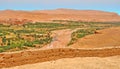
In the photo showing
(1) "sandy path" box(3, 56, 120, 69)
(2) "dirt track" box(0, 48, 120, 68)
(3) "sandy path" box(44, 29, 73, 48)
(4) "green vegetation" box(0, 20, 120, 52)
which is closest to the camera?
(1) "sandy path" box(3, 56, 120, 69)

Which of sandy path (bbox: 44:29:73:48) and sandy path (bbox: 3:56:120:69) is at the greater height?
sandy path (bbox: 3:56:120:69)

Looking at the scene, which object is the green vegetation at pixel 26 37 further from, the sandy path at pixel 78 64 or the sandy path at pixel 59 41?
the sandy path at pixel 78 64

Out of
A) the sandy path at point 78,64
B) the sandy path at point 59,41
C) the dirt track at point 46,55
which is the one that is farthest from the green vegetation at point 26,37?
the sandy path at point 78,64

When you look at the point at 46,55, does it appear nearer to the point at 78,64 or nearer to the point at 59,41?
the point at 78,64

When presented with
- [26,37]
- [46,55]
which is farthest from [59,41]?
[46,55]

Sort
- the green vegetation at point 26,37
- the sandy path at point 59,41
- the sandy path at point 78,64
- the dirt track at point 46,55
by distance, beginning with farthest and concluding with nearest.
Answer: the green vegetation at point 26,37 → the sandy path at point 59,41 → the dirt track at point 46,55 → the sandy path at point 78,64

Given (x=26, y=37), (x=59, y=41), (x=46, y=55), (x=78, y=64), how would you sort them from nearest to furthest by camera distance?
(x=78, y=64), (x=46, y=55), (x=59, y=41), (x=26, y=37)

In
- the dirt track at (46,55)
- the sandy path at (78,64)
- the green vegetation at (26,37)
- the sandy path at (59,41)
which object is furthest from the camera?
the green vegetation at (26,37)

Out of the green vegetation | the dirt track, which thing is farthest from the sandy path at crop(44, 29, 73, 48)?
the dirt track

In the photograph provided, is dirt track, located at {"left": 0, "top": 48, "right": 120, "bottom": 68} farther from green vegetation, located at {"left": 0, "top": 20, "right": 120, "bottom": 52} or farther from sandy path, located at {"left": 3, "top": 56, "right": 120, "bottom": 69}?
green vegetation, located at {"left": 0, "top": 20, "right": 120, "bottom": 52}
